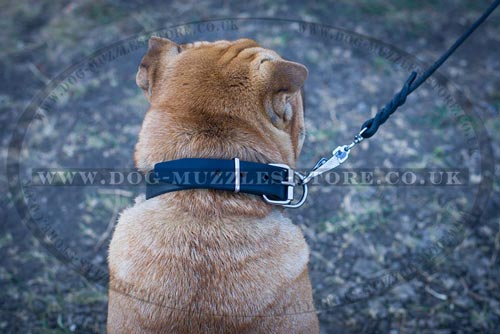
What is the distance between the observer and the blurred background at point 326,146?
3.41 metres

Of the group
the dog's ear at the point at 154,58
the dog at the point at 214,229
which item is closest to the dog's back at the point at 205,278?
the dog at the point at 214,229

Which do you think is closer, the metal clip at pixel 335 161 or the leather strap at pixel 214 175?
the leather strap at pixel 214 175

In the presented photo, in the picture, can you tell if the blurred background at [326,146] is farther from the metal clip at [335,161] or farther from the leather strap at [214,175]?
the leather strap at [214,175]

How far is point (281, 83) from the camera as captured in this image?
2.12 metres

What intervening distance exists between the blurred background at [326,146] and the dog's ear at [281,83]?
1583 millimetres

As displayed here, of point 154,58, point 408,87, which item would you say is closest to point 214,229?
point 154,58

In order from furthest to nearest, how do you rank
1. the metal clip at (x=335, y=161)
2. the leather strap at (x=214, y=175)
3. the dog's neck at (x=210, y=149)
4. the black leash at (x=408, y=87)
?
the metal clip at (x=335, y=161) < the black leash at (x=408, y=87) < the dog's neck at (x=210, y=149) < the leather strap at (x=214, y=175)

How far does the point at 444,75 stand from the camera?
4.65 m

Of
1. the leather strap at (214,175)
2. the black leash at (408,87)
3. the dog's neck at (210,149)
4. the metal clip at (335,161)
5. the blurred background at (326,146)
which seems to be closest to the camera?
the leather strap at (214,175)

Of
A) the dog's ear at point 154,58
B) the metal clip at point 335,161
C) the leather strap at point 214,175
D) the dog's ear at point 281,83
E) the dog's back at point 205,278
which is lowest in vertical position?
the dog's back at point 205,278

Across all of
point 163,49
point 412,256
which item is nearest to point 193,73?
point 163,49

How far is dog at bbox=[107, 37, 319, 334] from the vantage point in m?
2.04

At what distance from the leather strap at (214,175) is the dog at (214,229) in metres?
0.08

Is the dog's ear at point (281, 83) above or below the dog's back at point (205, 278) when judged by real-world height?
above
